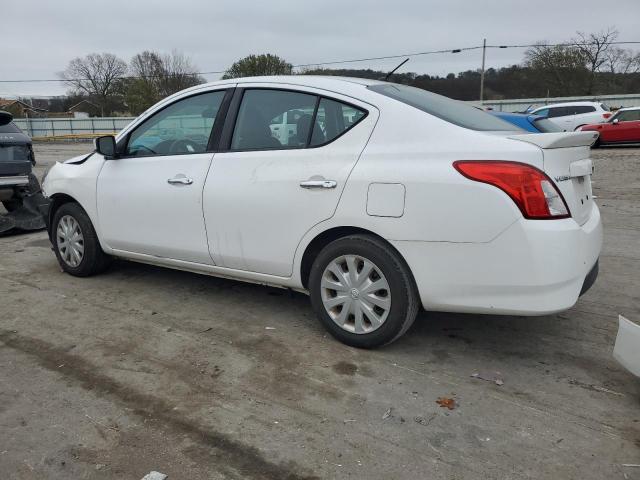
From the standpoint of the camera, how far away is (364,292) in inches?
131

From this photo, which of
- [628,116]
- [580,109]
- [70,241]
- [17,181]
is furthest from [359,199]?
[580,109]

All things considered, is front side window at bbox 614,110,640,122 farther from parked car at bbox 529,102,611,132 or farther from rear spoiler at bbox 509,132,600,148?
rear spoiler at bbox 509,132,600,148

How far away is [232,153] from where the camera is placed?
383 cm

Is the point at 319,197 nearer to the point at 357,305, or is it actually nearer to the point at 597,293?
the point at 357,305

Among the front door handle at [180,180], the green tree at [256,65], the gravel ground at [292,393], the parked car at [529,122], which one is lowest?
the gravel ground at [292,393]

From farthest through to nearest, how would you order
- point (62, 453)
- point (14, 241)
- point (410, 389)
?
point (14, 241) → point (410, 389) → point (62, 453)

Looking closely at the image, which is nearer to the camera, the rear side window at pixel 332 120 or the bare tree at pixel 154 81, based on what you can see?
the rear side window at pixel 332 120

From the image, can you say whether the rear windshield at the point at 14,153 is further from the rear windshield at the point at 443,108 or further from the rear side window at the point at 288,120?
the rear windshield at the point at 443,108

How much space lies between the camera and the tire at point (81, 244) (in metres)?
4.84

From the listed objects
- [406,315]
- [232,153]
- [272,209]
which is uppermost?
[232,153]

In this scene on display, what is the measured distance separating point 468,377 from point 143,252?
2794mm

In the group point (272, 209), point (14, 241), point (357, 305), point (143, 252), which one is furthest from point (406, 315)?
point (14, 241)

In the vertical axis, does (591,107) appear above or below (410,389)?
above

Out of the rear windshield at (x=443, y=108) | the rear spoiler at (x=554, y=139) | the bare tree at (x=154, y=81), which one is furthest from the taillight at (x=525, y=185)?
the bare tree at (x=154, y=81)
